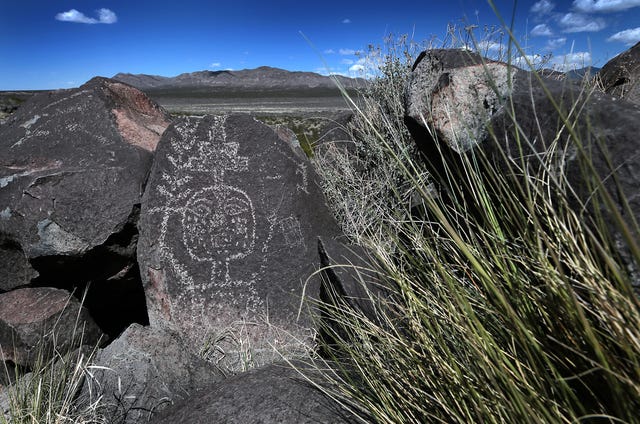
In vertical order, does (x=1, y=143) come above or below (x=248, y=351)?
above

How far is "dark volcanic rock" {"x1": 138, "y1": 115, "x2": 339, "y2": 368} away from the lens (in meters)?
2.88

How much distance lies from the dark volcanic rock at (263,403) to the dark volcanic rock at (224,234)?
94cm

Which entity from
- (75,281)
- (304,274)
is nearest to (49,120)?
(75,281)

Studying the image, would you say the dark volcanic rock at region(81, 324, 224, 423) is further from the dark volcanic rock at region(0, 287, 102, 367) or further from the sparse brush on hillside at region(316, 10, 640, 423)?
the sparse brush on hillside at region(316, 10, 640, 423)

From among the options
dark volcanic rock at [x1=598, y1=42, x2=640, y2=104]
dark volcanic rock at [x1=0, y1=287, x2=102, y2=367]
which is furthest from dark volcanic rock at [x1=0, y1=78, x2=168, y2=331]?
dark volcanic rock at [x1=598, y1=42, x2=640, y2=104]

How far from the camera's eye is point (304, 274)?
2920mm

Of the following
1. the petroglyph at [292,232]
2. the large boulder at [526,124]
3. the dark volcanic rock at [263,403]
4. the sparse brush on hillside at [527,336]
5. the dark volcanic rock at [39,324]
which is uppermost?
the large boulder at [526,124]

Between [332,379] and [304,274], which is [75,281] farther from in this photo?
[332,379]

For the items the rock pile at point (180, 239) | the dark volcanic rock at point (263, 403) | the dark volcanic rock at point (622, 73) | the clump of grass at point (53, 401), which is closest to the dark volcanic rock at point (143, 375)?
the clump of grass at point (53, 401)

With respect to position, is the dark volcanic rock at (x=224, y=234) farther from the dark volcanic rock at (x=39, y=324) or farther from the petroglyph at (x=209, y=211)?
the dark volcanic rock at (x=39, y=324)

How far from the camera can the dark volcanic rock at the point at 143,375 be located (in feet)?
7.28

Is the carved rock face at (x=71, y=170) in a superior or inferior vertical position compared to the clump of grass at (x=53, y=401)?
superior

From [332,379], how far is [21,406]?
51.1 inches

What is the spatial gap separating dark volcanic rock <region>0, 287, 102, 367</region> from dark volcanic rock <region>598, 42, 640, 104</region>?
420 centimetres
